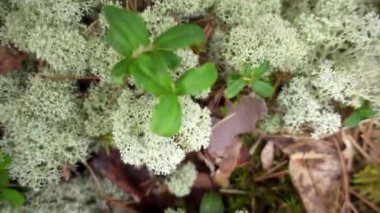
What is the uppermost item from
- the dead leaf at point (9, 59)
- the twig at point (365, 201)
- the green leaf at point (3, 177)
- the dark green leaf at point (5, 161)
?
the dead leaf at point (9, 59)

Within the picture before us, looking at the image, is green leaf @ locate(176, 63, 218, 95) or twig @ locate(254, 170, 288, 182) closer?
green leaf @ locate(176, 63, 218, 95)

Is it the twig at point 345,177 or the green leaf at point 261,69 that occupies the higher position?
the green leaf at point 261,69

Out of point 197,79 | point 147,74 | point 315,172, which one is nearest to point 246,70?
point 197,79

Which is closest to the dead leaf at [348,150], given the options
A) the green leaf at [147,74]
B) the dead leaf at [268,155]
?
the dead leaf at [268,155]

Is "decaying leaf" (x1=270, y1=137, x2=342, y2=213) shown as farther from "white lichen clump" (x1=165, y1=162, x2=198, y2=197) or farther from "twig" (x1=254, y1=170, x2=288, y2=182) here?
"white lichen clump" (x1=165, y1=162, x2=198, y2=197)

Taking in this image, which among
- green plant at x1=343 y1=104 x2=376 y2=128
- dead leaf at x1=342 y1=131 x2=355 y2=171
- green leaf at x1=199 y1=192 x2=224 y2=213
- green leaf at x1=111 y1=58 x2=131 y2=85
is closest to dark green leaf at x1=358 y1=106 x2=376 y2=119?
green plant at x1=343 y1=104 x2=376 y2=128

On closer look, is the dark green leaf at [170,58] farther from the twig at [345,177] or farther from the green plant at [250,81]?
the twig at [345,177]

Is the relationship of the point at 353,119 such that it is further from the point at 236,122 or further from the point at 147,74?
the point at 147,74
